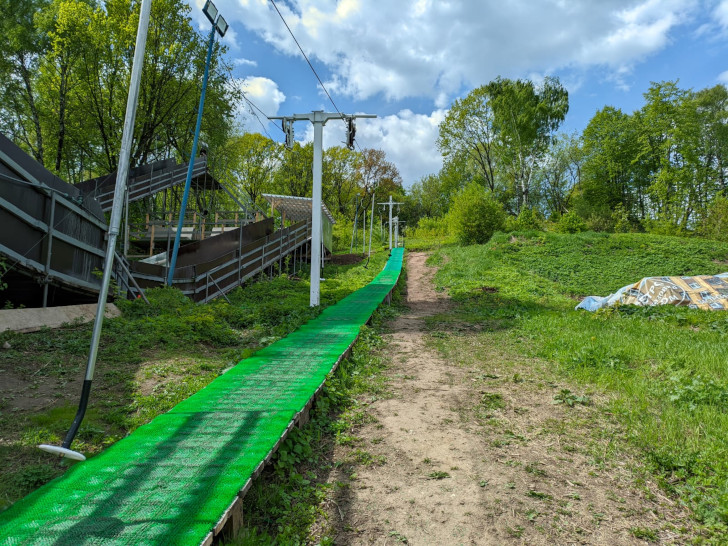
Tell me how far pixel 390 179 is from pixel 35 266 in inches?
1970

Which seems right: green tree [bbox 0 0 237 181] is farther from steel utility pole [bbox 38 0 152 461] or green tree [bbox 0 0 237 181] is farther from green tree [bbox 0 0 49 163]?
steel utility pole [bbox 38 0 152 461]

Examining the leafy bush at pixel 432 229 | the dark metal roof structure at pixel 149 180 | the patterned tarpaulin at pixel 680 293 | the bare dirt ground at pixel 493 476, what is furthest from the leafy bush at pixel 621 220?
the bare dirt ground at pixel 493 476

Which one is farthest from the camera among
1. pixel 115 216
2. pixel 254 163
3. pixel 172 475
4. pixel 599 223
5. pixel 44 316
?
pixel 254 163

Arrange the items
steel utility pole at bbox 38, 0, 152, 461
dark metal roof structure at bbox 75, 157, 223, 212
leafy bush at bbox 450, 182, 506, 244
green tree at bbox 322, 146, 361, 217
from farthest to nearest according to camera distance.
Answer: green tree at bbox 322, 146, 361, 217, leafy bush at bbox 450, 182, 506, 244, dark metal roof structure at bbox 75, 157, 223, 212, steel utility pole at bbox 38, 0, 152, 461

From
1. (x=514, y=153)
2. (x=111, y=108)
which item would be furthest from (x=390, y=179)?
(x=111, y=108)

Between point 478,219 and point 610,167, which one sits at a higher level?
point 610,167

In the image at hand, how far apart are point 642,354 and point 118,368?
7.26m

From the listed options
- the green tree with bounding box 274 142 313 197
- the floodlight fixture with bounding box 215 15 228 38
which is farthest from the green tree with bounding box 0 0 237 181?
the green tree with bounding box 274 142 313 197

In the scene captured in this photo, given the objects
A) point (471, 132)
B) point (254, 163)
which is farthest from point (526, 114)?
point (254, 163)

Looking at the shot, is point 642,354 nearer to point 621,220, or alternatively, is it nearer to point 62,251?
point 62,251

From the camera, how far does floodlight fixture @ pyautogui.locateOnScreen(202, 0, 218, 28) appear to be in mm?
9234

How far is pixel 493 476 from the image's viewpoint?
3.53m

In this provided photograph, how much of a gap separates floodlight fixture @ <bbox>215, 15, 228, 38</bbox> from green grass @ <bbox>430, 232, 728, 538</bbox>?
8819mm

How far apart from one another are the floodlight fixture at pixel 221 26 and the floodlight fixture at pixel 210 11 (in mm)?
273
